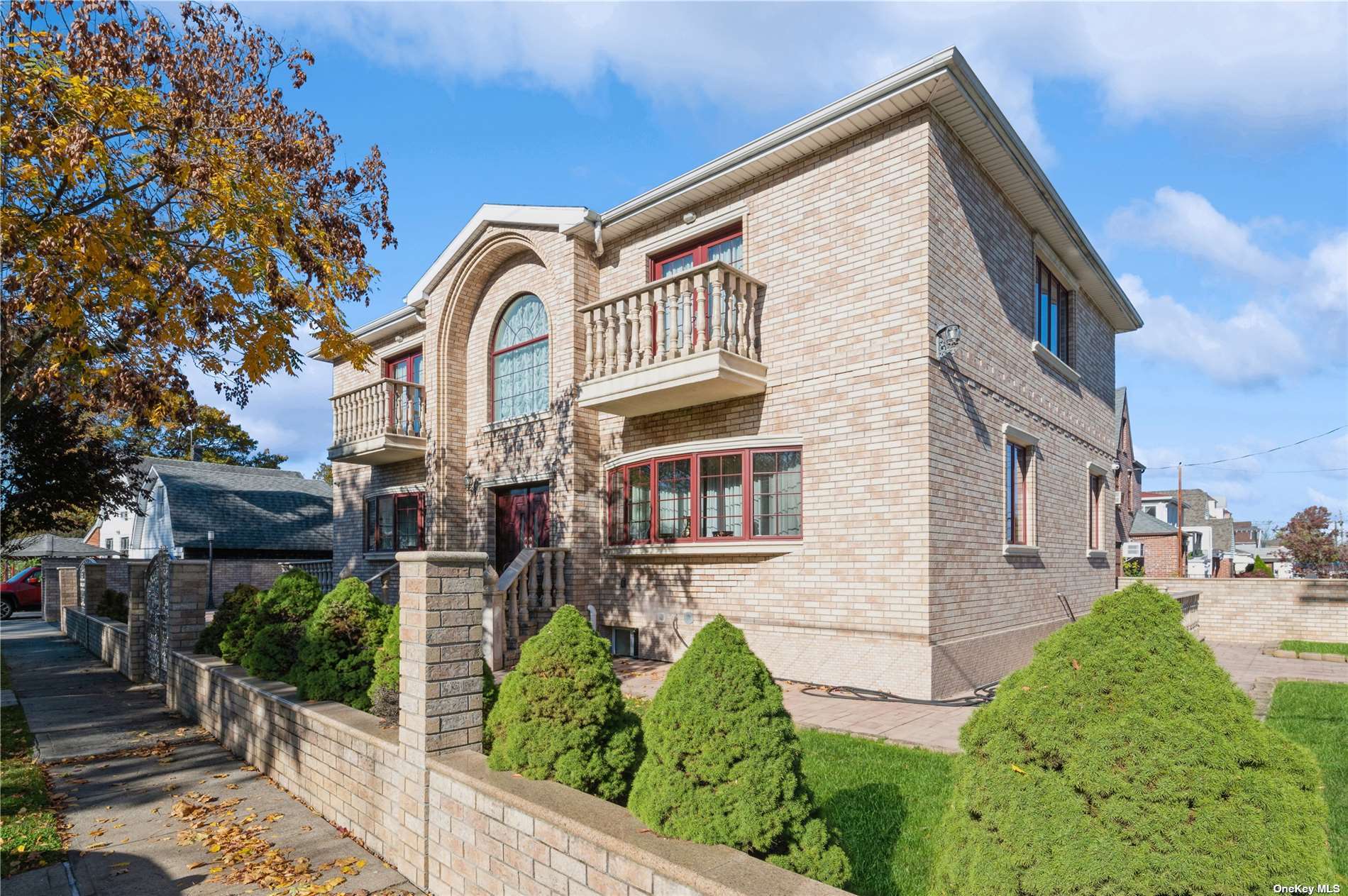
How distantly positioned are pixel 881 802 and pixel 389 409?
531 inches

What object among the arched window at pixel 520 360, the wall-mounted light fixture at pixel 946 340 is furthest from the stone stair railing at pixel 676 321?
the wall-mounted light fixture at pixel 946 340

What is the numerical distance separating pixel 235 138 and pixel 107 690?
811 centimetres

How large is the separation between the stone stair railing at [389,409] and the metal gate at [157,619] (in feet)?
16.8

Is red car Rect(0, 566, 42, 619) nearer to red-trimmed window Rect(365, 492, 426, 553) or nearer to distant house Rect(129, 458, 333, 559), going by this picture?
distant house Rect(129, 458, 333, 559)

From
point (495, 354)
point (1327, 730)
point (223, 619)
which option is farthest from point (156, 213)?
point (1327, 730)

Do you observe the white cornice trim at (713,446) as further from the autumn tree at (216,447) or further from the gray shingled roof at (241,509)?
the autumn tree at (216,447)

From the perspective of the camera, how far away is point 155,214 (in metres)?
8.31

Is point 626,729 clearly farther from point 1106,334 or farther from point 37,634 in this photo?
point 37,634

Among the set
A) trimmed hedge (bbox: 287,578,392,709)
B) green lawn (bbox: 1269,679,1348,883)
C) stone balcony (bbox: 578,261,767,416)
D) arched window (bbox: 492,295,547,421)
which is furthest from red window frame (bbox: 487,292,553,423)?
green lawn (bbox: 1269,679,1348,883)

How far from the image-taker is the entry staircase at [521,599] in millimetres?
10820

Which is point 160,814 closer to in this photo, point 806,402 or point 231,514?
point 806,402

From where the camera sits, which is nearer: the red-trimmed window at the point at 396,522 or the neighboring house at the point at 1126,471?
the red-trimmed window at the point at 396,522

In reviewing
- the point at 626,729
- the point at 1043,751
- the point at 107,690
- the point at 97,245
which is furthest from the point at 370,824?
the point at 107,690

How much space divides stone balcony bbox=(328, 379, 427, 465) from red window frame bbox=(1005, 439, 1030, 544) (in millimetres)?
10933
